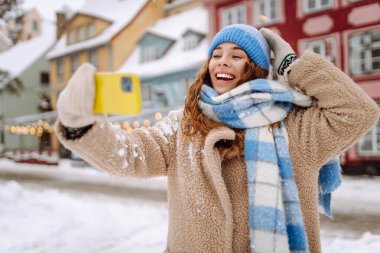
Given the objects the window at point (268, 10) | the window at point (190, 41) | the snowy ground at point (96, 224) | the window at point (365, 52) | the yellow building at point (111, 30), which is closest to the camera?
the snowy ground at point (96, 224)

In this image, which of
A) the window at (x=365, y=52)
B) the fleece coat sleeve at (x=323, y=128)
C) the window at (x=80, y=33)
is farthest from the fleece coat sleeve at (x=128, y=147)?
the window at (x=80, y=33)

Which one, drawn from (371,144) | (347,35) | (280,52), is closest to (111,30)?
(347,35)

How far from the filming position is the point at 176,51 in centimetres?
1856

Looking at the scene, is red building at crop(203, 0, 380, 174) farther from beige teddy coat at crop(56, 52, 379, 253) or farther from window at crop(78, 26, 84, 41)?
window at crop(78, 26, 84, 41)

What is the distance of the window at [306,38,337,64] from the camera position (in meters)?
13.3

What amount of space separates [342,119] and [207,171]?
0.57m

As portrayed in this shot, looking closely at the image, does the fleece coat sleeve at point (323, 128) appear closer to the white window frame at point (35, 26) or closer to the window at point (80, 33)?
the window at point (80, 33)

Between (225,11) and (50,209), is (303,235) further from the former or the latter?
(225,11)

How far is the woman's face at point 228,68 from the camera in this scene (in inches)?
65.9

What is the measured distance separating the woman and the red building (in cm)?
1189

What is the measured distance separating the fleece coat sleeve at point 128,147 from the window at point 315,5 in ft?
43.6

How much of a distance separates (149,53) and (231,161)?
750 inches

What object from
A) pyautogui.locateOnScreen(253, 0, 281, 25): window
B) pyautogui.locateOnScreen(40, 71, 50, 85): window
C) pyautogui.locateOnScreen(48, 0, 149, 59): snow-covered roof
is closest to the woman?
pyautogui.locateOnScreen(253, 0, 281, 25): window

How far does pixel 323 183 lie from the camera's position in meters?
1.76
